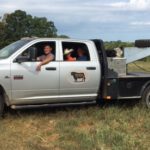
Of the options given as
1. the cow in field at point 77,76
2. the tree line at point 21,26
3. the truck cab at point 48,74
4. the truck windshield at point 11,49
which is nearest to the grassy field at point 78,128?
the truck cab at point 48,74

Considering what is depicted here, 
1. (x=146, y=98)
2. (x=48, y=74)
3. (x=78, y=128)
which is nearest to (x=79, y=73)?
(x=48, y=74)

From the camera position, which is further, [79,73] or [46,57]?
[79,73]

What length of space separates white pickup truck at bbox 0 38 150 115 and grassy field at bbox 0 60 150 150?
342mm

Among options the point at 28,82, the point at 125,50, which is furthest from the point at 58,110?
the point at 125,50

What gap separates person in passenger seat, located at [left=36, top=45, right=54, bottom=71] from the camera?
11011 millimetres

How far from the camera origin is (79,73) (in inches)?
453

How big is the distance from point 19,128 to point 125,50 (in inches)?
176

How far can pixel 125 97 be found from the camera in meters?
12.3

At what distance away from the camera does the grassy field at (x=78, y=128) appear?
887 centimetres

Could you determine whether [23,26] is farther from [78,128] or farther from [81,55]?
[78,128]

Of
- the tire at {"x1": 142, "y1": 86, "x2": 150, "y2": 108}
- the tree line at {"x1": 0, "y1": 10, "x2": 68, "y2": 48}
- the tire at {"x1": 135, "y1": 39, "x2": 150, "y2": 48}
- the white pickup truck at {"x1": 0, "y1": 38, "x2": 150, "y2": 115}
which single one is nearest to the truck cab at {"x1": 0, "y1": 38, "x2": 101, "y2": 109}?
the white pickup truck at {"x1": 0, "y1": 38, "x2": 150, "y2": 115}

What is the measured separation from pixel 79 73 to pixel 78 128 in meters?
1.61

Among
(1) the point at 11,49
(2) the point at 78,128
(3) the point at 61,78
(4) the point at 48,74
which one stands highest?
(1) the point at 11,49

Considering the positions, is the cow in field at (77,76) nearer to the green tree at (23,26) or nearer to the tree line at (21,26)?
the tree line at (21,26)
